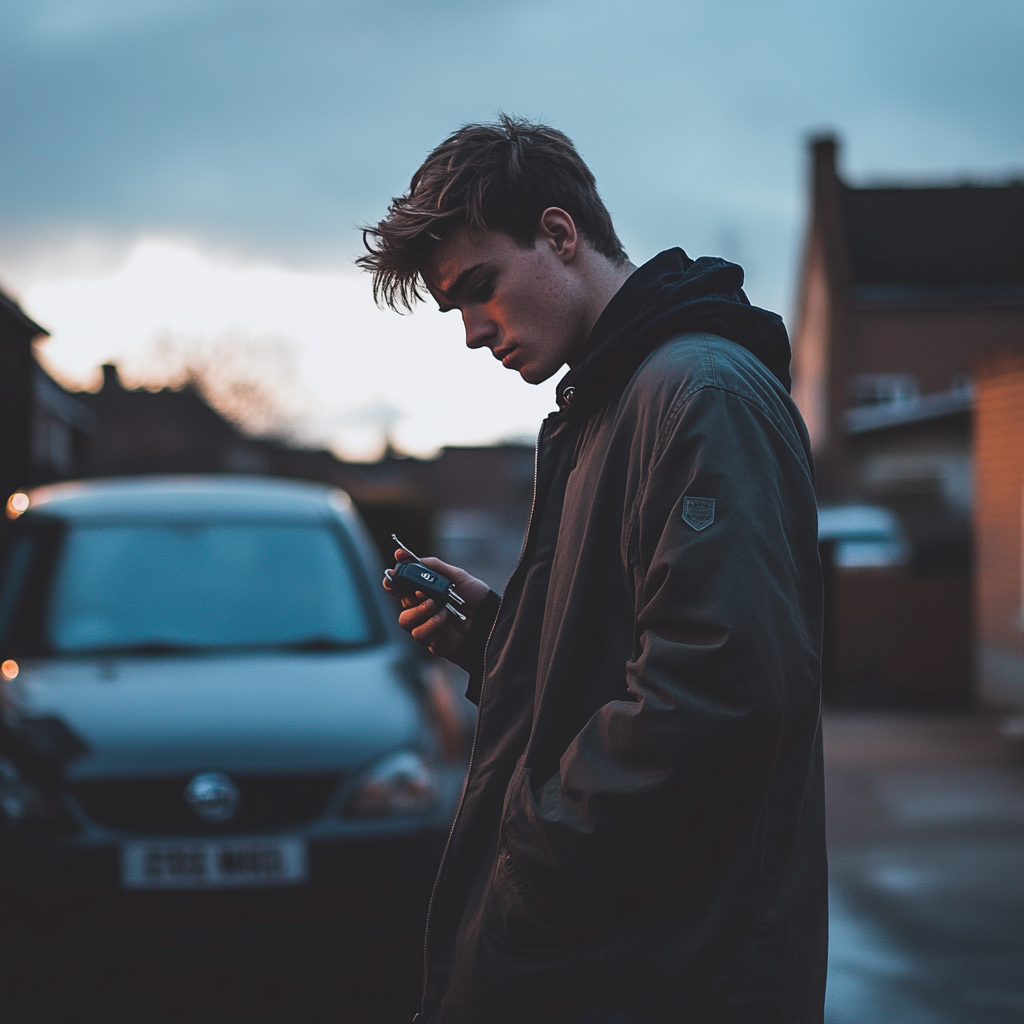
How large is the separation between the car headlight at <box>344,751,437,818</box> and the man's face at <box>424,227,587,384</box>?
2.51 meters

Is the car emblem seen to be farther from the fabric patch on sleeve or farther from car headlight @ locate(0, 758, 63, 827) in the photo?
the fabric patch on sleeve

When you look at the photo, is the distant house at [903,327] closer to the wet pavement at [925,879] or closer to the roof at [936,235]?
the roof at [936,235]

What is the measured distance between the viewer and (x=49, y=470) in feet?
41.8

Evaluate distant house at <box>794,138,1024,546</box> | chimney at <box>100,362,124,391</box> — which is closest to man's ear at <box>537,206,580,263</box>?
distant house at <box>794,138,1024,546</box>

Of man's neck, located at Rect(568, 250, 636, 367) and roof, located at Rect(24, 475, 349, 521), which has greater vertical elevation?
roof, located at Rect(24, 475, 349, 521)

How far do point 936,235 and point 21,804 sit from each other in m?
32.0

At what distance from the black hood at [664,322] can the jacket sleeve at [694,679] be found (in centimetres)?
18

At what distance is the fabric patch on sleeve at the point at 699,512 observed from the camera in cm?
146

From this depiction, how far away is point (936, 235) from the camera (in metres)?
32.5

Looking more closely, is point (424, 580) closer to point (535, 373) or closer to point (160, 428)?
point (535, 373)

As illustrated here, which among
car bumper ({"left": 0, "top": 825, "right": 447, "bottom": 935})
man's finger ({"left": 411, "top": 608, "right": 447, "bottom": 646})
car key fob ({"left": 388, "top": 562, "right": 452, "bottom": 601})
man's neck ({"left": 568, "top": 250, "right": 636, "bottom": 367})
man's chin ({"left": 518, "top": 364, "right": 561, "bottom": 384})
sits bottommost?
car bumper ({"left": 0, "top": 825, "right": 447, "bottom": 935})

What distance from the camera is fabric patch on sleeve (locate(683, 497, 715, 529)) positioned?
1.46 metres

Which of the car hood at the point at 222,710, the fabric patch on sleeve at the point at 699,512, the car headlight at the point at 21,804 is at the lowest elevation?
the car headlight at the point at 21,804

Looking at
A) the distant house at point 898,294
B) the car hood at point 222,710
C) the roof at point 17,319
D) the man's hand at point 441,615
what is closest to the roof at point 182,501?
the car hood at point 222,710
